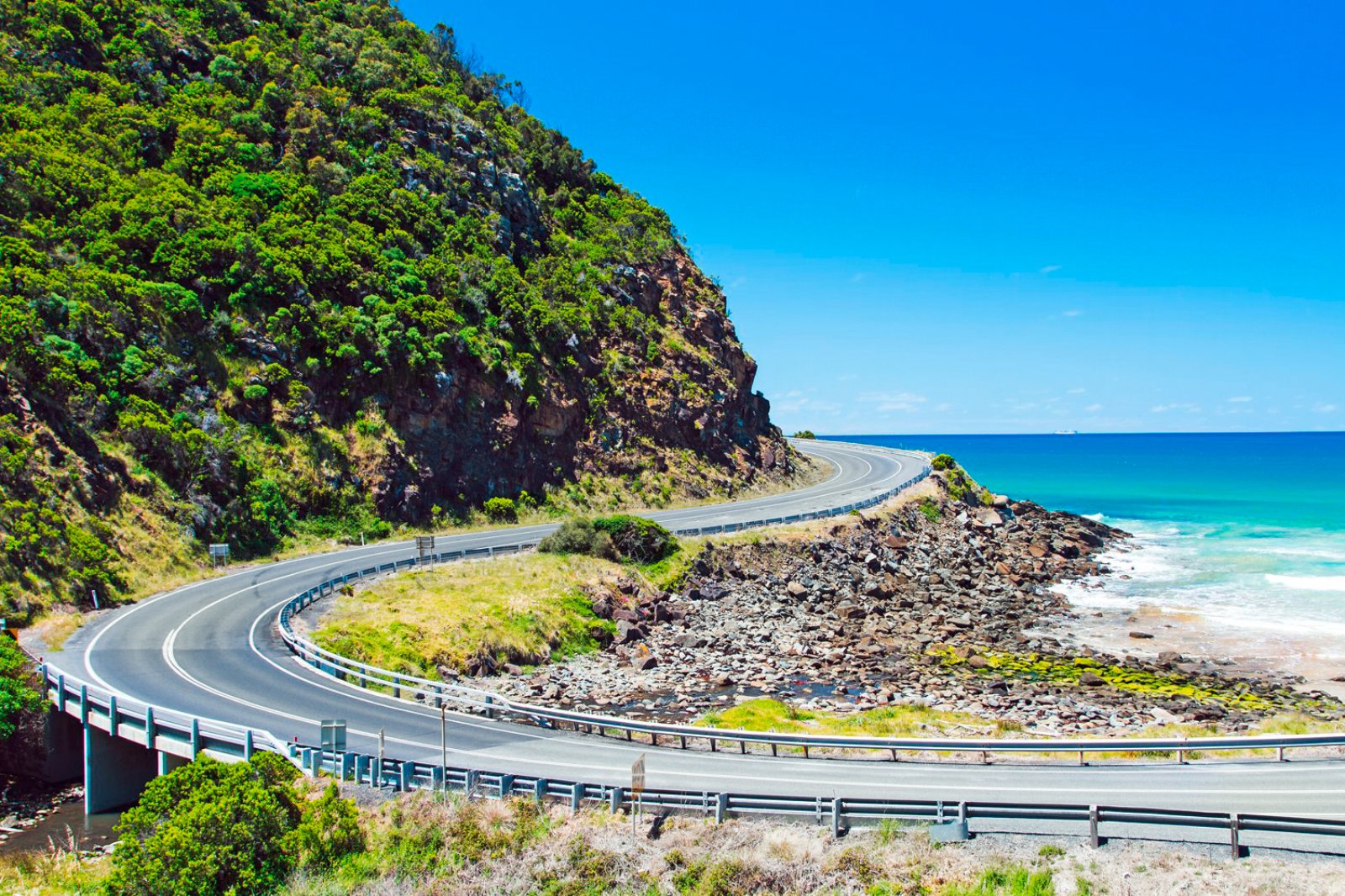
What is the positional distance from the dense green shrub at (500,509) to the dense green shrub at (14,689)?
97.0 feet

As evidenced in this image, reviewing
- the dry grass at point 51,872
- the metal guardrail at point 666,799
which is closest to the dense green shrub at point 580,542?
the metal guardrail at point 666,799

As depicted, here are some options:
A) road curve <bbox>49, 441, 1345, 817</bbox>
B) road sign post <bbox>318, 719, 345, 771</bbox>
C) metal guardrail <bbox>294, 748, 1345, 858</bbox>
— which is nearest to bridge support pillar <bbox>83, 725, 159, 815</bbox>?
road curve <bbox>49, 441, 1345, 817</bbox>

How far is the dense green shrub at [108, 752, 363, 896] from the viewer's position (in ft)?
51.4

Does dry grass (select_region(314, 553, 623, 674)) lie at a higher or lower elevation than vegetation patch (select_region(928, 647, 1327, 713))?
higher

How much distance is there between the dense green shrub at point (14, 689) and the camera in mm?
23781

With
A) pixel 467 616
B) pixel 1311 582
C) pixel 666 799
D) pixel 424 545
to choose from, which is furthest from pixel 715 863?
pixel 1311 582

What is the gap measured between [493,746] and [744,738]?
636 centimetres

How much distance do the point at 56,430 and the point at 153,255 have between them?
A: 14.4 meters

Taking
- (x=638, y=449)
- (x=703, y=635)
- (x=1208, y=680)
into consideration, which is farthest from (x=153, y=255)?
(x=1208, y=680)

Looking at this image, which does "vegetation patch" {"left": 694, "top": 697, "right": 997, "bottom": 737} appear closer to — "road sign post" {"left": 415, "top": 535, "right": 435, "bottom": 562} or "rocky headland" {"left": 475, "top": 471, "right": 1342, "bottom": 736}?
"rocky headland" {"left": 475, "top": 471, "right": 1342, "bottom": 736}

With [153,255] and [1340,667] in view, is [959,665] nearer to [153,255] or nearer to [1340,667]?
[1340,667]

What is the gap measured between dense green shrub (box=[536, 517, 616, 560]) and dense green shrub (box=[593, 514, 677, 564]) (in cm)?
36

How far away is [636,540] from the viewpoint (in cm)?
4497

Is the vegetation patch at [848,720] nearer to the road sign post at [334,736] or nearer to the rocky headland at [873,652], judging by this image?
the rocky headland at [873,652]
